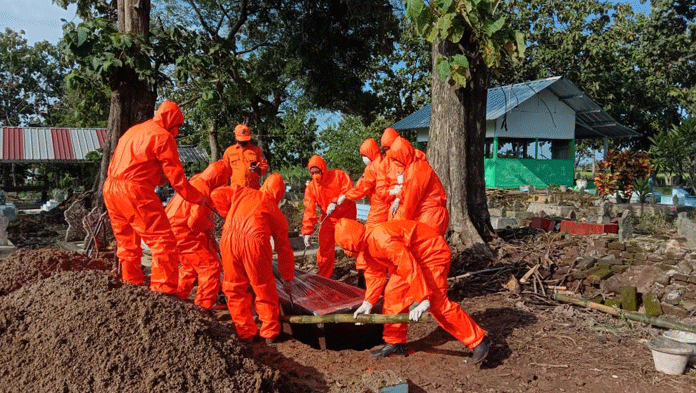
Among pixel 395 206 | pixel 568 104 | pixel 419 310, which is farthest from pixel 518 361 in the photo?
pixel 568 104

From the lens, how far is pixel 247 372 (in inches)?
136

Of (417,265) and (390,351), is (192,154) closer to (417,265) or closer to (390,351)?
(390,351)

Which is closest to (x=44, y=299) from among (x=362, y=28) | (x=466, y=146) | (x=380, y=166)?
(x=380, y=166)

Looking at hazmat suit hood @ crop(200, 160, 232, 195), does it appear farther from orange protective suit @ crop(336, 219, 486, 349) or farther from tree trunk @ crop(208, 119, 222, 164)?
tree trunk @ crop(208, 119, 222, 164)

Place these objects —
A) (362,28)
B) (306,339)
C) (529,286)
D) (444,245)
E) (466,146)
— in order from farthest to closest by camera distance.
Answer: (362,28) < (466,146) < (529,286) < (306,339) < (444,245)

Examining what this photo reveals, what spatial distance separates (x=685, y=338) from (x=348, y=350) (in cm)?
273

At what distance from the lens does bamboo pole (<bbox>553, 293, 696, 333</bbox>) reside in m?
4.96

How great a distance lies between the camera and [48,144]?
2159 centimetres

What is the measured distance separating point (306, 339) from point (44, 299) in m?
2.20

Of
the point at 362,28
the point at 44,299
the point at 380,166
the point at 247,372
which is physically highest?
the point at 362,28

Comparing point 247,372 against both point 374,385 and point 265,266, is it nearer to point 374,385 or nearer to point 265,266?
point 374,385

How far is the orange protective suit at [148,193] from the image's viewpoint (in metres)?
4.98

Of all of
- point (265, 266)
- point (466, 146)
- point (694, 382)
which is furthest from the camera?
point (466, 146)

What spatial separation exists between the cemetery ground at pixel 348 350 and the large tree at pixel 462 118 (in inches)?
45.1
